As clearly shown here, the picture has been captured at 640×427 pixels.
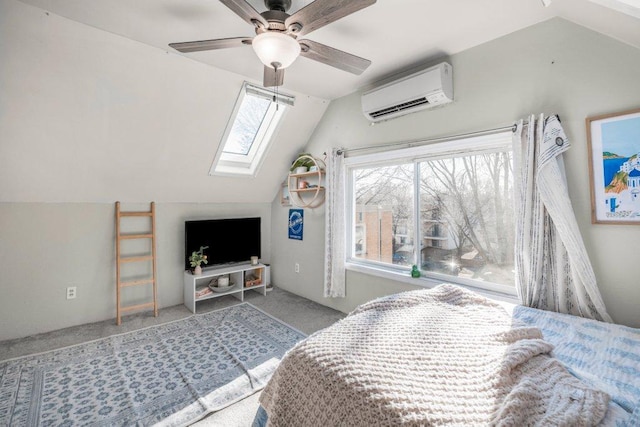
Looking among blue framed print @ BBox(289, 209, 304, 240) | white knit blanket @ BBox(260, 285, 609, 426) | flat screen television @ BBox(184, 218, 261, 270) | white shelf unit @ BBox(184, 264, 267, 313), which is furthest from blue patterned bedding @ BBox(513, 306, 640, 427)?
flat screen television @ BBox(184, 218, 261, 270)

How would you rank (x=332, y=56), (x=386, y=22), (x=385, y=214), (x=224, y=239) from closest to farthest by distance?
1. (x=332, y=56)
2. (x=386, y=22)
3. (x=385, y=214)
4. (x=224, y=239)

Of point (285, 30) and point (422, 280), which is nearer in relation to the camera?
point (285, 30)

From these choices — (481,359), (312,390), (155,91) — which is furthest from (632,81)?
(155,91)

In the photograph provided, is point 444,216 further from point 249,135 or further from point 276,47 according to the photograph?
point 249,135

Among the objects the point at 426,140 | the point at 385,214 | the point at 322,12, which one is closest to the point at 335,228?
the point at 385,214

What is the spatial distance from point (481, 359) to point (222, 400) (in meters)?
1.63

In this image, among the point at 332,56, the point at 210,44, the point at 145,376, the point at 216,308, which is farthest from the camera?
the point at 216,308

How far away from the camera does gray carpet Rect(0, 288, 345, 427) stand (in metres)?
1.80

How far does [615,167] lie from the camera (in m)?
1.68

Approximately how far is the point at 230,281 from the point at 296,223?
1.19 metres

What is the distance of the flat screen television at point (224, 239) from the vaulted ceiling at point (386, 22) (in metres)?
1.94

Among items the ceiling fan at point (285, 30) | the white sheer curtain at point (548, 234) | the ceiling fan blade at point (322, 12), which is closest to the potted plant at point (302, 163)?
the ceiling fan at point (285, 30)

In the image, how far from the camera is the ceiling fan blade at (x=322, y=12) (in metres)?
1.30

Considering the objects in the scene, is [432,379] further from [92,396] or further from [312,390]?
[92,396]
